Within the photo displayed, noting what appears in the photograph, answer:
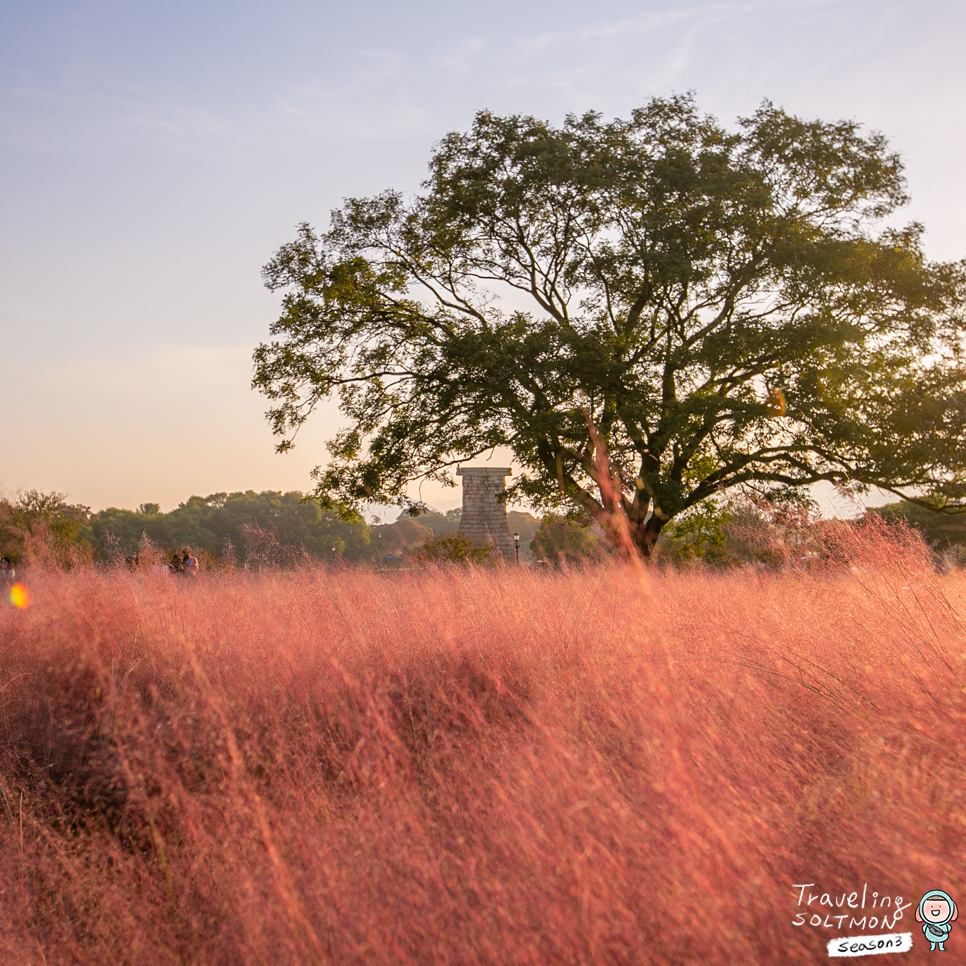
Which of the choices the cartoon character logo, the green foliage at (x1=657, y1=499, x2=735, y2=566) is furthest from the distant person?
the green foliage at (x1=657, y1=499, x2=735, y2=566)

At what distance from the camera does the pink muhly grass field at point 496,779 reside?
88.2 inches

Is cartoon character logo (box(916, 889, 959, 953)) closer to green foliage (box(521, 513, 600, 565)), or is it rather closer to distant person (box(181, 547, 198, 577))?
green foliage (box(521, 513, 600, 565))

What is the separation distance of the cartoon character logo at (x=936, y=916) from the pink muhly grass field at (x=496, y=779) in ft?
0.10

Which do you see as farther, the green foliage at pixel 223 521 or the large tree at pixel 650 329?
the green foliage at pixel 223 521

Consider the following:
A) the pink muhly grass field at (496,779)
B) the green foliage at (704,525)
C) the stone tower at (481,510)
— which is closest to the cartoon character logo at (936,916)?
the pink muhly grass field at (496,779)

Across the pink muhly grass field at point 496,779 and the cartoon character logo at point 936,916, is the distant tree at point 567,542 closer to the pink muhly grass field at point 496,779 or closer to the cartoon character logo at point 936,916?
the pink muhly grass field at point 496,779

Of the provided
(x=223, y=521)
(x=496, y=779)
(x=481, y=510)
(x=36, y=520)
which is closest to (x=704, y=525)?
(x=481, y=510)

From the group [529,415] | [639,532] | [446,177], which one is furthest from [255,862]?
[446,177]

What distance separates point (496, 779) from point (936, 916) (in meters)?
1.64

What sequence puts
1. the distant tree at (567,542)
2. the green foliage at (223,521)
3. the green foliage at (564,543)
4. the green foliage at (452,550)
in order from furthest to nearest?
the green foliage at (223,521)
the green foliage at (452,550)
the distant tree at (567,542)
the green foliage at (564,543)

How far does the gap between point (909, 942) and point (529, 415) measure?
12862 mm

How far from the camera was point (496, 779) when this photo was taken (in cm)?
318

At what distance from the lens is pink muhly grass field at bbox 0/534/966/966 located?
224cm

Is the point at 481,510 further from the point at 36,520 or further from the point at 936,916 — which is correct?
the point at 936,916
